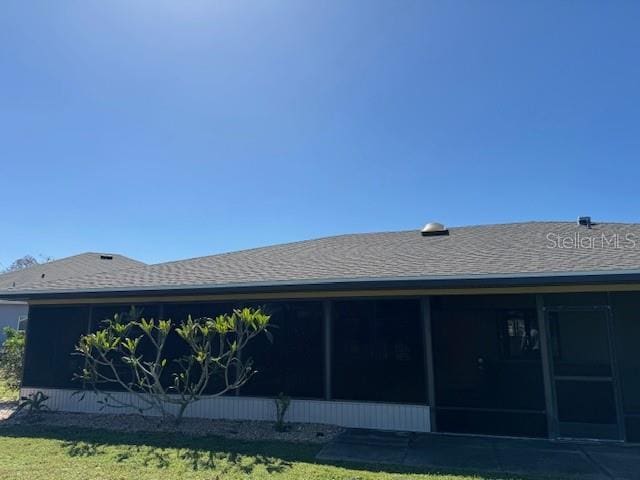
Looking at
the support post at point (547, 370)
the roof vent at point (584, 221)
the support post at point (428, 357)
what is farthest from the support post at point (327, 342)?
the roof vent at point (584, 221)

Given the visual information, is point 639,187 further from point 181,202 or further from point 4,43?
point 4,43

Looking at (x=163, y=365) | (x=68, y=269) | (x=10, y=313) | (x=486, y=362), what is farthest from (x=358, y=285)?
(x=10, y=313)

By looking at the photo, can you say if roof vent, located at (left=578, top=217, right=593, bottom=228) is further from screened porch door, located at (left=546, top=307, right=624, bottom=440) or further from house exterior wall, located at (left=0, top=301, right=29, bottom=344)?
house exterior wall, located at (left=0, top=301, right=29, bottom=344)

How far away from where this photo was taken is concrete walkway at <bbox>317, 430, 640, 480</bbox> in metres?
5.71

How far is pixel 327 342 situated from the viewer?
848cm

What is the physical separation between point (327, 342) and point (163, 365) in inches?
118

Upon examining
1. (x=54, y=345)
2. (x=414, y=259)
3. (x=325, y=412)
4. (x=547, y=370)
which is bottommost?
(x=325, y=412)

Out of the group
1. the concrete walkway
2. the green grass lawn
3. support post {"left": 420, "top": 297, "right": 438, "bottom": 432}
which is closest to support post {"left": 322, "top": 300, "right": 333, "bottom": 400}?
the concrete walkway

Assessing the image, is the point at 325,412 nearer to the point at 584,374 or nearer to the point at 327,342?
the point at 327,342

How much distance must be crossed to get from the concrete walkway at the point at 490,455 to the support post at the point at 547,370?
12.2 inches

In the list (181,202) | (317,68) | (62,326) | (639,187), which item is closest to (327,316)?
(317,68)

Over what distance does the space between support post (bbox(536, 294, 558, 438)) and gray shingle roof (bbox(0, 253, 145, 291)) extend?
1357 centimetres

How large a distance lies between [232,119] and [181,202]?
6112mm

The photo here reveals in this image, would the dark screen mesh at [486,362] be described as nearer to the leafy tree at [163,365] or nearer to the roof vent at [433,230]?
the leafy tree at [163,365]
